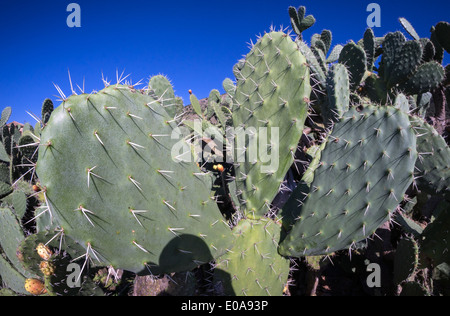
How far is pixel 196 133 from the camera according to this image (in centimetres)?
241

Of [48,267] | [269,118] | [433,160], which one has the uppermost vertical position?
[269,118]

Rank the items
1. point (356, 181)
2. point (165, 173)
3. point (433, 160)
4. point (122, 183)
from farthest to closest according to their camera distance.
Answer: point (433, 160) < point (356, 181) < point (165, 173) < point (122, 183)

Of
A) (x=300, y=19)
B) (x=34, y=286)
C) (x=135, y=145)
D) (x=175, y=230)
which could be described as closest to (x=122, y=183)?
(x=135, y=145)

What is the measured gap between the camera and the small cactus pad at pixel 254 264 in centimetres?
150

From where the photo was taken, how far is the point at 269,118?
5.21ft

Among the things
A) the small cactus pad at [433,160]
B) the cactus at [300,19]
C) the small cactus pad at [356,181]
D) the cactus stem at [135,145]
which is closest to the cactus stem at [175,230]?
the cactus stem at [135,145]

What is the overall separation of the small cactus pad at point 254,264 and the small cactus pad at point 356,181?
12cm

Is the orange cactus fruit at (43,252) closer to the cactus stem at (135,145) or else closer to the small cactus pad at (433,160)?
the cactus stem at (135,145)

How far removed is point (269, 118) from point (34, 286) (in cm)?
173

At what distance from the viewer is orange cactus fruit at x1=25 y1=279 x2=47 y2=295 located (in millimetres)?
1722

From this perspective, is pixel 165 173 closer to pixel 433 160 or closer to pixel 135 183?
pixel 135 183
